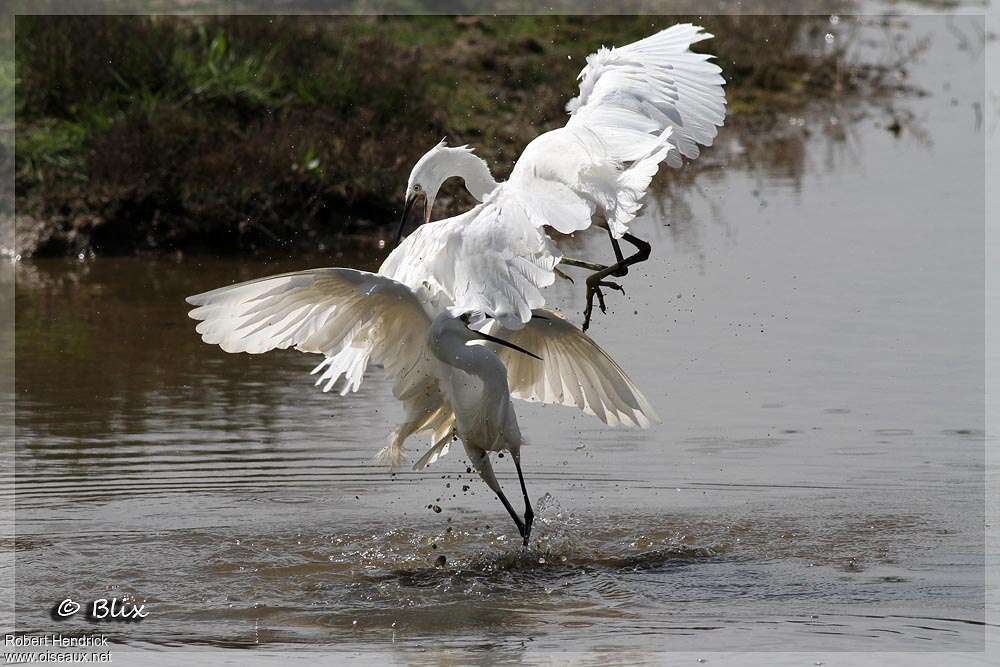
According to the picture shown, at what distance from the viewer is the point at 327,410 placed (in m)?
9.19

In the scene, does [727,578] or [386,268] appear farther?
[386,268]

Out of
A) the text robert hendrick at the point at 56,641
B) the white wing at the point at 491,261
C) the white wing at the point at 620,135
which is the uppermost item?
the white wing at the point at 620,135

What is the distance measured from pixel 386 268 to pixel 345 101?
7320mm

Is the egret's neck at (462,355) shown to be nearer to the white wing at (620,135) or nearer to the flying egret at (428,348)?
the flying egret at (428,348)

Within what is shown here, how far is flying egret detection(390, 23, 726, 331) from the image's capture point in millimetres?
6512

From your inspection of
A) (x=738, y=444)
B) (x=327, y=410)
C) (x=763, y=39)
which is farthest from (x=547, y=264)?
(x=763, y=39)

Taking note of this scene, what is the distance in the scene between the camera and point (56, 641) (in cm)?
611

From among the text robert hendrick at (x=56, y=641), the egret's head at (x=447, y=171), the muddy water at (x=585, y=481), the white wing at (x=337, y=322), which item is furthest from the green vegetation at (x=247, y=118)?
the text robert hendrick at (x=56, y=641)

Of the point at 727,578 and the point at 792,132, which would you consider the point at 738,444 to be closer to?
the point at 727,578

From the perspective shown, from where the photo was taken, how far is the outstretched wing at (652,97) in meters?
7.38

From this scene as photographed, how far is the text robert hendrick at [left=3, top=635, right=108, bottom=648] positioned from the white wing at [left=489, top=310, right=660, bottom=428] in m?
2.31

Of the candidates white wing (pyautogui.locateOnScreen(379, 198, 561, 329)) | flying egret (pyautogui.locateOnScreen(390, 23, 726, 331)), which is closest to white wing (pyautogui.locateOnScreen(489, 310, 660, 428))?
flying egret (pyautogui.locateOnScreen(390, 23, 726, 331))

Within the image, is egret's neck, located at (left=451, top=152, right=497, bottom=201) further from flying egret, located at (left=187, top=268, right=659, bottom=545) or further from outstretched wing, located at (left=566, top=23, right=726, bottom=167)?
flying egret, located at (left=187, top=268, right=659, bottom=545)

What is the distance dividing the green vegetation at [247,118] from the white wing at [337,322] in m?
5.86
